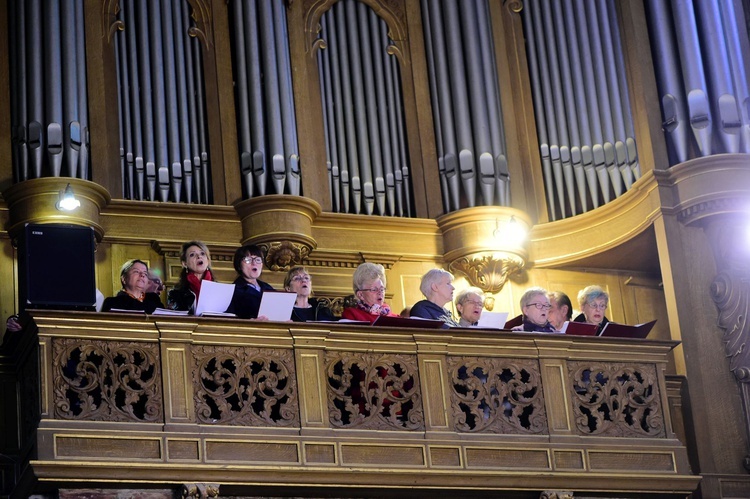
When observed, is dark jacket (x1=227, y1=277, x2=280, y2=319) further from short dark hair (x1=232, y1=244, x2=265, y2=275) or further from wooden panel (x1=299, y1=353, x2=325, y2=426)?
wooden panel (x1=299, y1=353, x2=325, y2=426)

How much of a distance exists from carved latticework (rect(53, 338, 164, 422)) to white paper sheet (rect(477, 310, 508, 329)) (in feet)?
8.52

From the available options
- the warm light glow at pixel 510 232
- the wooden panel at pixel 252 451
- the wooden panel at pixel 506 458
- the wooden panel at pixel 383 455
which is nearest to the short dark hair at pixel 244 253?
the wooden panel at pixel 252 451

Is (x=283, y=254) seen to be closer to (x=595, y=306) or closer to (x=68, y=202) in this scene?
(x=68, y=202)

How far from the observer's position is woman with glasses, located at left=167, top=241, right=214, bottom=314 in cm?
1188

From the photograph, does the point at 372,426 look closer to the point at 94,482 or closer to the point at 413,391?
the point at 413,391

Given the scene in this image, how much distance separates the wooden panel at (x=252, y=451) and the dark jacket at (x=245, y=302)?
99 centimetres

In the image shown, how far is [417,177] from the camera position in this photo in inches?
592

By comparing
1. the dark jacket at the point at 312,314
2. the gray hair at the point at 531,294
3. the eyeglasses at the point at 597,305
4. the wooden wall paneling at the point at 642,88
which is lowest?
the dark jacket at the point at 312,314

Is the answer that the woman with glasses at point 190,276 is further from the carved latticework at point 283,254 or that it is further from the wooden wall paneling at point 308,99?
the wooden wall paneling at point 308,99

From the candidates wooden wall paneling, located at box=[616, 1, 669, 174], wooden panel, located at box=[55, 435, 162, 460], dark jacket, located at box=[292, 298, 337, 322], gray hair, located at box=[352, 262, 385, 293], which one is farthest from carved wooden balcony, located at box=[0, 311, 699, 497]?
wooden wall paneling, located at box=[616, 1, 669, 174]

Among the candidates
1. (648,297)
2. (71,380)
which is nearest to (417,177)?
(648,297)

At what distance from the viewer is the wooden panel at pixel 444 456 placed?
11844 millimetres

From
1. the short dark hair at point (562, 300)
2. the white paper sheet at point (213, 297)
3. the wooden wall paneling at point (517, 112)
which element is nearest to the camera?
the white paper sheet at point (213, 297)

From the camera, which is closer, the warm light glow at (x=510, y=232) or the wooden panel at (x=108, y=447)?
the wooden panel at (x=108, y=447)
